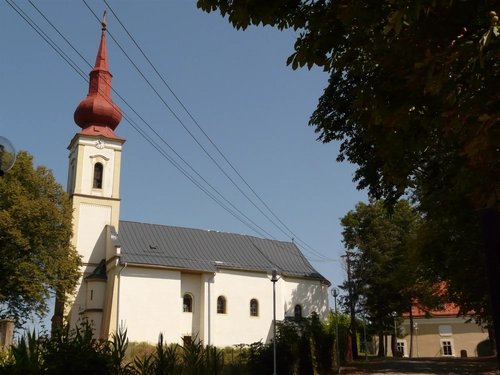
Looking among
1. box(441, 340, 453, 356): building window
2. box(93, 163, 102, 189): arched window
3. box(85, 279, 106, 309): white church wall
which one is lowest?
box(441, 340, 453, 356): building window

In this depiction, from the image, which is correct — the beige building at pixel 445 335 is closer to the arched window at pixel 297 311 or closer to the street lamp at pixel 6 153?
the arched window at pixel 297 311

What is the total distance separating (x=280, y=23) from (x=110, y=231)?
1327 inches

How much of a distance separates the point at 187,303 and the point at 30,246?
11.3 meters

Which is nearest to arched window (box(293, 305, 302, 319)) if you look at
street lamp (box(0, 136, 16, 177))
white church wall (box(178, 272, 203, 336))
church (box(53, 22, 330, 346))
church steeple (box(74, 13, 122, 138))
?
church (box(53, 22, 330, 346))

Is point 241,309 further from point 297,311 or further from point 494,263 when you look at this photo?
point 494,263

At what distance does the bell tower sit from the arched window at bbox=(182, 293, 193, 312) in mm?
5319

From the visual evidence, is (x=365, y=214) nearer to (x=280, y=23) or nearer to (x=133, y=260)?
(x=133, y=260)

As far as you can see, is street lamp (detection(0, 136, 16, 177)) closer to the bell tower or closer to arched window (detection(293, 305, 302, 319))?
the bell tower

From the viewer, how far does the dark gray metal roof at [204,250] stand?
3831 centimetres

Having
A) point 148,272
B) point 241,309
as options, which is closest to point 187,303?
point 148,272

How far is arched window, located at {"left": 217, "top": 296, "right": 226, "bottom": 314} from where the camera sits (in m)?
39.3

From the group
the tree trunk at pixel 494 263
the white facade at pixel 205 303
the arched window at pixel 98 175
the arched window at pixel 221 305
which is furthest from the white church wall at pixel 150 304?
the tree trunk at pixel 494 263

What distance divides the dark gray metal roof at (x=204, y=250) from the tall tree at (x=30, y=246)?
14.4 feet

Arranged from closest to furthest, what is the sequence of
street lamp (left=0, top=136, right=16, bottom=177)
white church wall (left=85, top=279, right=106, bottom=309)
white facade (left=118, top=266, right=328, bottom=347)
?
street lamp (left=0, top=136, right=16, bottom=177), white facade (left=118, top=266, right=328, bottom=347), white church wall (left=85, top=279, right=106, bottom=309)
